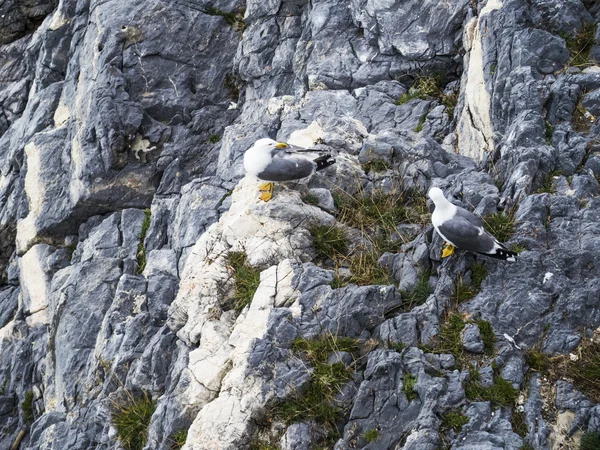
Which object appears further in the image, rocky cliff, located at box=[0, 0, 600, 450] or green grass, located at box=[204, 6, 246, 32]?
green grass, located at box=[204, 6, 246, 32]

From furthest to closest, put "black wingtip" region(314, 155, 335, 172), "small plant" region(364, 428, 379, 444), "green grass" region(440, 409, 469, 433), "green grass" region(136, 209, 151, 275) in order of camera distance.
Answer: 1. "green grass" region(136, 209, 151, 275)
2. "black wingtip" region(314, 155, 335, 172)
3. "small plant" region(364, 428, 379, 444)
4. "green grass" region(440, 409, 469, 433)

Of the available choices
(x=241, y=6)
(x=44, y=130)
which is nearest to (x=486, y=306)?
(x=241, y=6)

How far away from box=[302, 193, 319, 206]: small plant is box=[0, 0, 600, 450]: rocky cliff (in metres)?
0.03

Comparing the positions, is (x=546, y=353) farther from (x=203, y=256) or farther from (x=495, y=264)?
(x=203, y=256)

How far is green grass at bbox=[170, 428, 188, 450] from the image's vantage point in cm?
906

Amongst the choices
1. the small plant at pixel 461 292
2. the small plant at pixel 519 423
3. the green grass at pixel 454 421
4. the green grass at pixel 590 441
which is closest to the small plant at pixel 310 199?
the small plant at pixel 461 292

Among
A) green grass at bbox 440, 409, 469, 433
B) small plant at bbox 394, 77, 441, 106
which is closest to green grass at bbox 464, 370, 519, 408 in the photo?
green grass at bbox 440, 409, 469, 433

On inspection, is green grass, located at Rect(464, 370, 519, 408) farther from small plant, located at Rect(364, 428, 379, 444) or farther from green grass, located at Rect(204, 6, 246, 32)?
green grass, located at Rect(204, 6, 246, 32)

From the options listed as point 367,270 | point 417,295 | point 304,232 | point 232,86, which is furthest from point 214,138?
point 417,295

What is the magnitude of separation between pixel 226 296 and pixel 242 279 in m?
0.33

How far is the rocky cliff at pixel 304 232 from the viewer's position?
837 centimetres

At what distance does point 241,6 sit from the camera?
16500 millimetres

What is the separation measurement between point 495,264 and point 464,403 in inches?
73.7

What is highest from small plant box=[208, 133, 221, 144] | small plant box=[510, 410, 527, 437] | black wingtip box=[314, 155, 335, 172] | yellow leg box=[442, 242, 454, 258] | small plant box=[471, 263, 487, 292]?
black wingtip box=[314, 155, 335, 172]
